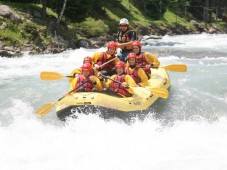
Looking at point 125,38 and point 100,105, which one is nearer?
point 100,105

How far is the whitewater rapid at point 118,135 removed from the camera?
5703 mm

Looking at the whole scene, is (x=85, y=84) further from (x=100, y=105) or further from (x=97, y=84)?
(x=100, y=105)

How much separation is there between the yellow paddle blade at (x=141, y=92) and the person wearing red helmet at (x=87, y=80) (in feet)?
2.38

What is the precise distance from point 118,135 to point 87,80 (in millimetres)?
1398

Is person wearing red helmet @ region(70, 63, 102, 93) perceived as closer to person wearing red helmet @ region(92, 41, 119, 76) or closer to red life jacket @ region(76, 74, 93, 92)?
red life jacket @ region(76, 74, 93, 92)

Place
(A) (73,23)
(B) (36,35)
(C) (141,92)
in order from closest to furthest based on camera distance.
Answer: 1. (C) (141,92)
2. (B) (36,35)
3. (A) (73,23)

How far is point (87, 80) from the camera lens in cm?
754

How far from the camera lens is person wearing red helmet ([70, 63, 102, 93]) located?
298 inches

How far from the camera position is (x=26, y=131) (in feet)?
23.6

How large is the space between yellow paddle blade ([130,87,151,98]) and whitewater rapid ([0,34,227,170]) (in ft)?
1.50

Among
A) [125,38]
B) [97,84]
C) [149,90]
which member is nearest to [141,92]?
[149,90]

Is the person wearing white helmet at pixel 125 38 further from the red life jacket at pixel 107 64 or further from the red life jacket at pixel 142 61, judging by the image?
the red life jacket at pixel 107 64

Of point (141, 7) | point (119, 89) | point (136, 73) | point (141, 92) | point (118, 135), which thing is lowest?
point (118, 135)

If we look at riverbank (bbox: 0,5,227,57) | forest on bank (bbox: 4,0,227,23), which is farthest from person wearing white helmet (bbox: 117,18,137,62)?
forest on bank (bbox: 4,0,227,23)
